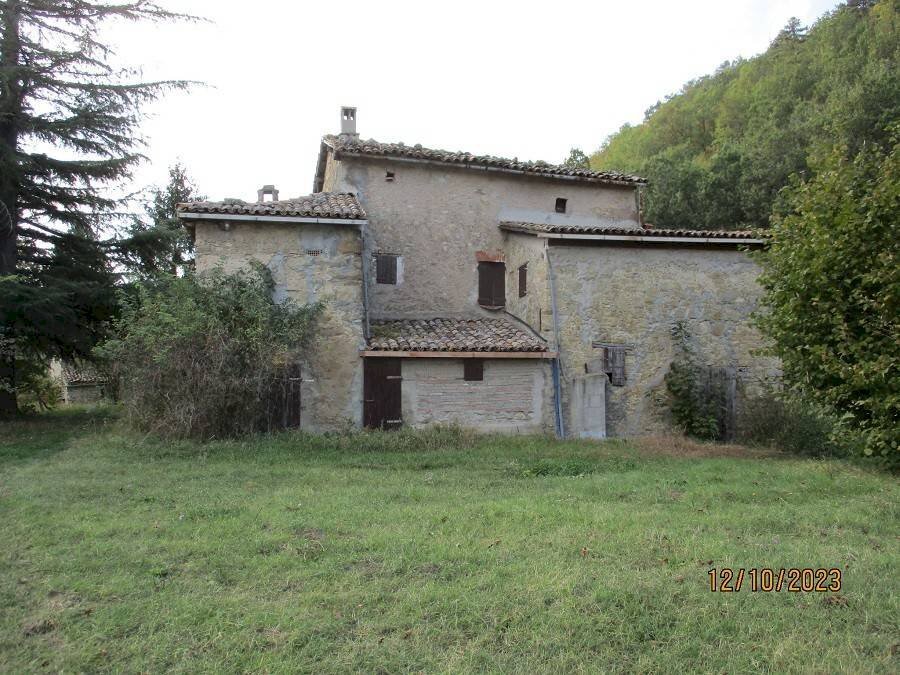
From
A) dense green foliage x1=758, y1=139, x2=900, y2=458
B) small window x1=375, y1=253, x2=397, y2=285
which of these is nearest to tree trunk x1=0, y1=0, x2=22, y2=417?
small window x1=375, y1=253, x2=397, y2=285

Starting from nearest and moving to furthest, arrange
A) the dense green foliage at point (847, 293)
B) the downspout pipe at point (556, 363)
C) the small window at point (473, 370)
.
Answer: the dense green foliage at point (847, 293) < the small window at point (473, 370) < the downspout pipe at point (556, 363)

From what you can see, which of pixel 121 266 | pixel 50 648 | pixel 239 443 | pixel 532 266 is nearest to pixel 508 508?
pixel 50 648

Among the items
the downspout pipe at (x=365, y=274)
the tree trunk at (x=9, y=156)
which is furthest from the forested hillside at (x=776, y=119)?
the tree trunk at (x=9, y=156)

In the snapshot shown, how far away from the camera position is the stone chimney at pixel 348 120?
16.2m

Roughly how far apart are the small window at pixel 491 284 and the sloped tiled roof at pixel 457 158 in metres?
2.56

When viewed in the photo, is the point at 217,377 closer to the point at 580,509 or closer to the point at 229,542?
the point at 229,542

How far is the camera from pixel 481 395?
12.6 metres

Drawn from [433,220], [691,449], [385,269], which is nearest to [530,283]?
[433,220]

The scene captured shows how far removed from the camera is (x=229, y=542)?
5.40 meters

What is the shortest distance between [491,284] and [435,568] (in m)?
11.1

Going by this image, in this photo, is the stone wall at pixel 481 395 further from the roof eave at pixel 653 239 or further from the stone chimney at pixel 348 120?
the stone chimney at pixel 348 120

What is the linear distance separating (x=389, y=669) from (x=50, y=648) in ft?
6.91

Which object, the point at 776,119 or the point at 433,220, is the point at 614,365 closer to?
the point at 433,220

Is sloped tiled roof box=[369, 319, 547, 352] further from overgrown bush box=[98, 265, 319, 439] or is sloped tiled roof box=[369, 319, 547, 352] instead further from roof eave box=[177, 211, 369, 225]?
roof eave box=[177, 211, 369, 225]
